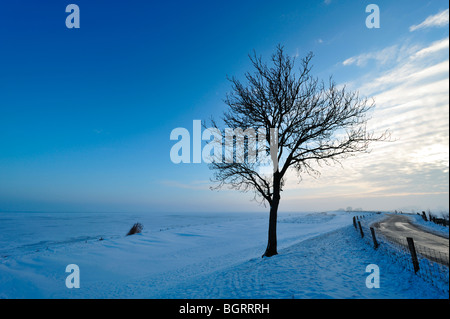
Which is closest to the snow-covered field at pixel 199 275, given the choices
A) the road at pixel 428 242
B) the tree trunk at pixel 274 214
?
the tree trunk at pixel 274 214

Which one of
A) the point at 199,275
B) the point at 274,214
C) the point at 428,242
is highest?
the point at 274,214

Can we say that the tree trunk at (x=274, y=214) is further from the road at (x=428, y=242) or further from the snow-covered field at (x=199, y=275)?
the road at (x=428, y=242)

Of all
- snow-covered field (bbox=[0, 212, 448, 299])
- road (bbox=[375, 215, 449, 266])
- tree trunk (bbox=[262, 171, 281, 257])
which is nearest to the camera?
snow-covered field (bbox=[0, 212, 448, 299])

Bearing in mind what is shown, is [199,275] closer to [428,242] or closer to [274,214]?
[274,214]

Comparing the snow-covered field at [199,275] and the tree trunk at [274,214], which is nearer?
the snow-covered field at [199,275]

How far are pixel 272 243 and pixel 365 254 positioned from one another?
194 inches

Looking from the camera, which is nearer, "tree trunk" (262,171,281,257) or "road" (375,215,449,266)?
"road" (375,215,449,266)

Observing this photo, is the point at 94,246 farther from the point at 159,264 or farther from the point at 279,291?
the point at 279,291

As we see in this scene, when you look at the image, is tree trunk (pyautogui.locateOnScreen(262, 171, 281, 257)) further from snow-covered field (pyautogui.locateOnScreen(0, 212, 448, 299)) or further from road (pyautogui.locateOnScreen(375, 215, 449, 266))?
road (pyautogui.locateOnScreen(375, 215, 449, 266))

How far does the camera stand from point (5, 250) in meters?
19.2

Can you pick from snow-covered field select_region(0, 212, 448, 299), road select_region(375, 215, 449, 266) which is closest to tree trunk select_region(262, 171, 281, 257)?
snow-covered field select_region(0, 212, 448, 299)

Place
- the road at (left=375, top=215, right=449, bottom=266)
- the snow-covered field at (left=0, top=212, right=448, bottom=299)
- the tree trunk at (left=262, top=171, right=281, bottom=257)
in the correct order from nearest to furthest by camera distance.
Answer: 1. the snow-covered field at (left=0, top=212, right=448, bottom=299)
2. the road at (left=375, top=215, right=449, bottom=266)
3. the tree trunk at (left=262, top=171, right=281, bottom=257)

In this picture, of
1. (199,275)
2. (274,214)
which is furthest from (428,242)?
(199,275)
